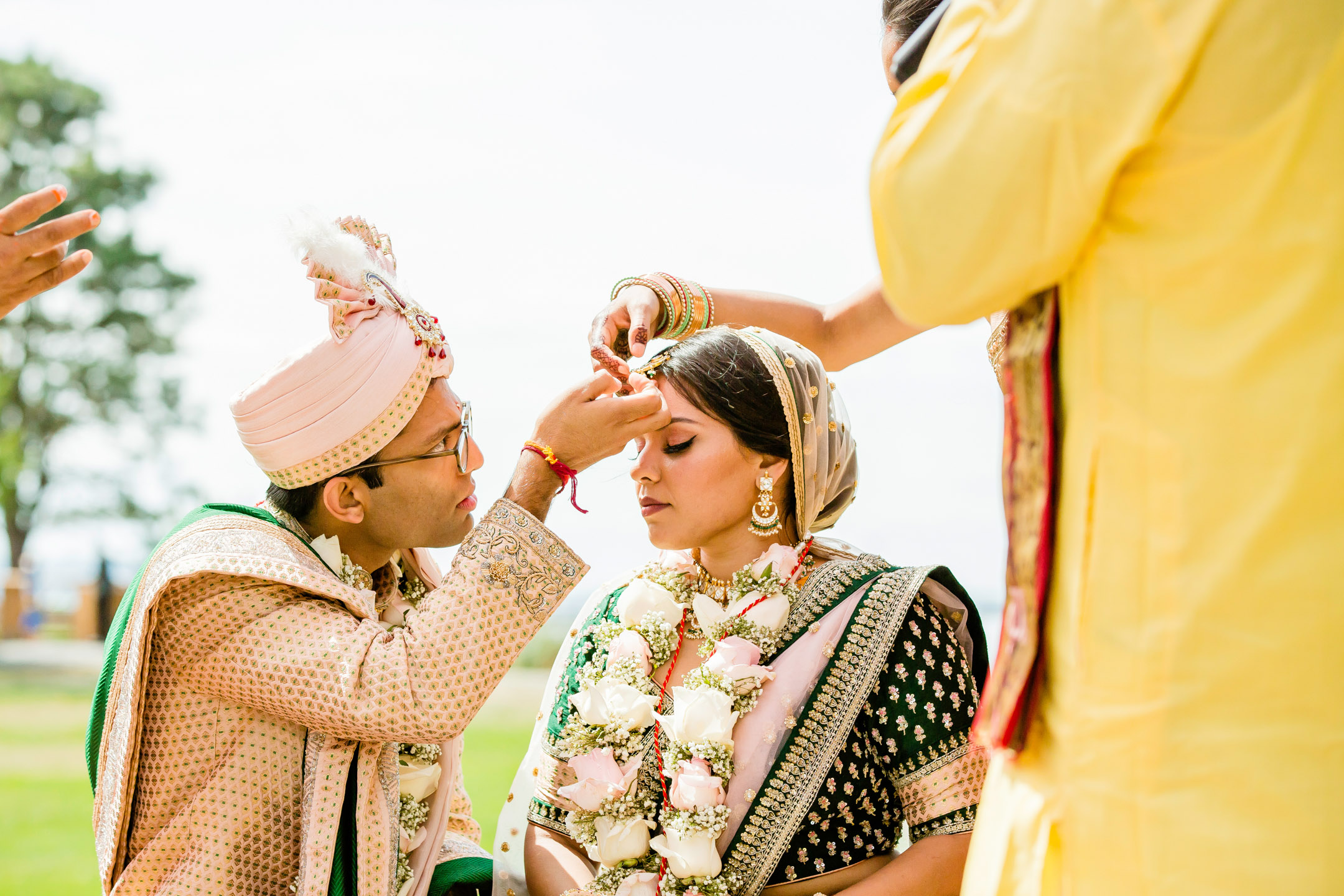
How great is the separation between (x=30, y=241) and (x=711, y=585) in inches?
74.4

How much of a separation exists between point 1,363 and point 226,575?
28310mm

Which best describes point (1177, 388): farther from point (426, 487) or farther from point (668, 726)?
point (426, 487)

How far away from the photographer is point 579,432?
→ 8.32 ft

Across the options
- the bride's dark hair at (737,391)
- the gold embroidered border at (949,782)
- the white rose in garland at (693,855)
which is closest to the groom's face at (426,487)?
the bride's dark hair at (737,391)

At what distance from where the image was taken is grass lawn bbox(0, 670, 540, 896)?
A: 834cm

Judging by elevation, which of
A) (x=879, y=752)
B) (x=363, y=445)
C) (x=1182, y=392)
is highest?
(x=1182, y=392)

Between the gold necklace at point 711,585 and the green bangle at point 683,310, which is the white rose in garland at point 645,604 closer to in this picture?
the gold necklace at point 711,585

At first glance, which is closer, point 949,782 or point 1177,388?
point 1177,388

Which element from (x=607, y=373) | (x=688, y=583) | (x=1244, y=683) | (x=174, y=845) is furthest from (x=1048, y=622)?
(x=174, y=845)

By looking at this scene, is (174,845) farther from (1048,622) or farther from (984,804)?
(1048,622)

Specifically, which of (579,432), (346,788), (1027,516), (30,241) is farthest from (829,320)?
(30,241)

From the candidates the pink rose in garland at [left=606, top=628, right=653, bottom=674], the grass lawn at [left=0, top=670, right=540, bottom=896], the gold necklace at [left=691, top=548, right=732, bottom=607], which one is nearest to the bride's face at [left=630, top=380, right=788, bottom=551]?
the gold necklace at [left=691, top=548, right=732, bottom=607]

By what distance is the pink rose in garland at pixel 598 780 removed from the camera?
2.65m

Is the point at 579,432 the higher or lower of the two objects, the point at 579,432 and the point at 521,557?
the higher
